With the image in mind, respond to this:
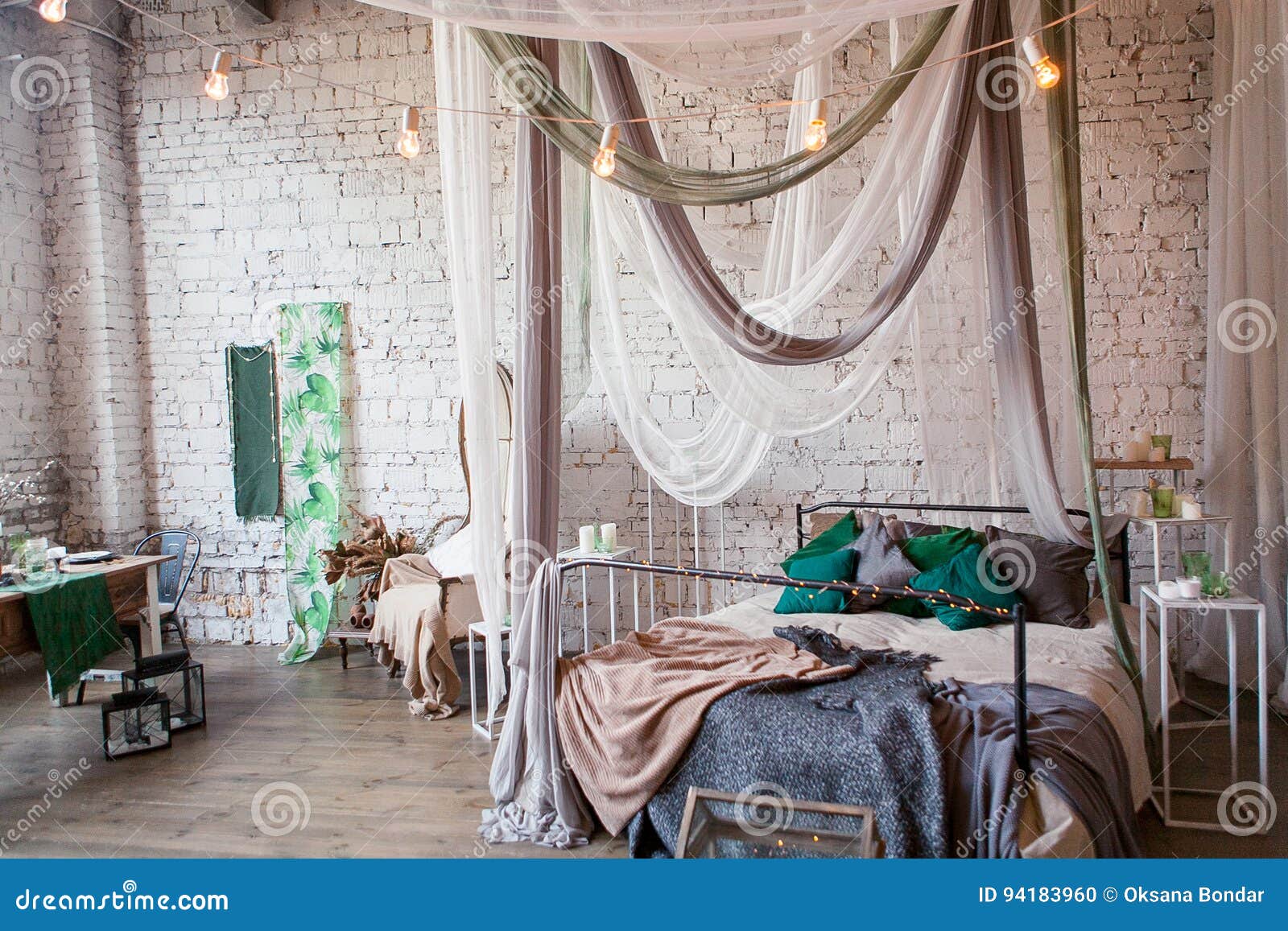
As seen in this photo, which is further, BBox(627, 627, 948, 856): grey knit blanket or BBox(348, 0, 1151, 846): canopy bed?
BBox(348, 0, 1151, 846): canopy bed

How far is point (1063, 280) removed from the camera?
3354 millimetres

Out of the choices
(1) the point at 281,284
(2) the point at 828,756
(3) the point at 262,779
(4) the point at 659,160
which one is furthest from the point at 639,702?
(1) the point at 281,284

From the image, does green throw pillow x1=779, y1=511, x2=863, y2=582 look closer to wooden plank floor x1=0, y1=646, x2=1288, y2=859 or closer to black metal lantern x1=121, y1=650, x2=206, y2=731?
wooden plank floor x1=0, y1=646, x2=1288, y2=859

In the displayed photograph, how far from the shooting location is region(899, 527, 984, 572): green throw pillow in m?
4.32

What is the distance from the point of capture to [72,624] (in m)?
4.40

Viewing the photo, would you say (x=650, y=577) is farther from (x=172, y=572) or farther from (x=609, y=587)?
(x=172, y=572)

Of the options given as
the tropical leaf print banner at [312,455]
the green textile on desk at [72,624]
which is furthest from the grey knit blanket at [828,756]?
the tropical leaf print banner at [312,455]

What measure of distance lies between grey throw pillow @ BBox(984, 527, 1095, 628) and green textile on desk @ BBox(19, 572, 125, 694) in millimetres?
4265

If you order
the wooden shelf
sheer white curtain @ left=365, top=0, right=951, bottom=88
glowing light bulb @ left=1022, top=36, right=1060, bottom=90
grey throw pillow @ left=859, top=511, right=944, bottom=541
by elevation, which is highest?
sheer white curtain @ left=365, top=0, right=951, bottom=88

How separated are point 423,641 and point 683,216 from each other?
2584 mm

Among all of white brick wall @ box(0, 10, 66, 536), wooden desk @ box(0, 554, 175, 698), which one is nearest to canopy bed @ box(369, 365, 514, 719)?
wooden desk @ box(0, 554, 175, 698)

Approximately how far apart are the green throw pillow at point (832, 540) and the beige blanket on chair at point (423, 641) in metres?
1.78

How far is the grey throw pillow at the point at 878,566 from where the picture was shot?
4301mm

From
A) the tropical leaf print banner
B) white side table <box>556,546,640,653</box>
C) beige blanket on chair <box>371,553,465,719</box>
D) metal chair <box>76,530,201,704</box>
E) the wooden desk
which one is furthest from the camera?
the tropical leaf print banner
